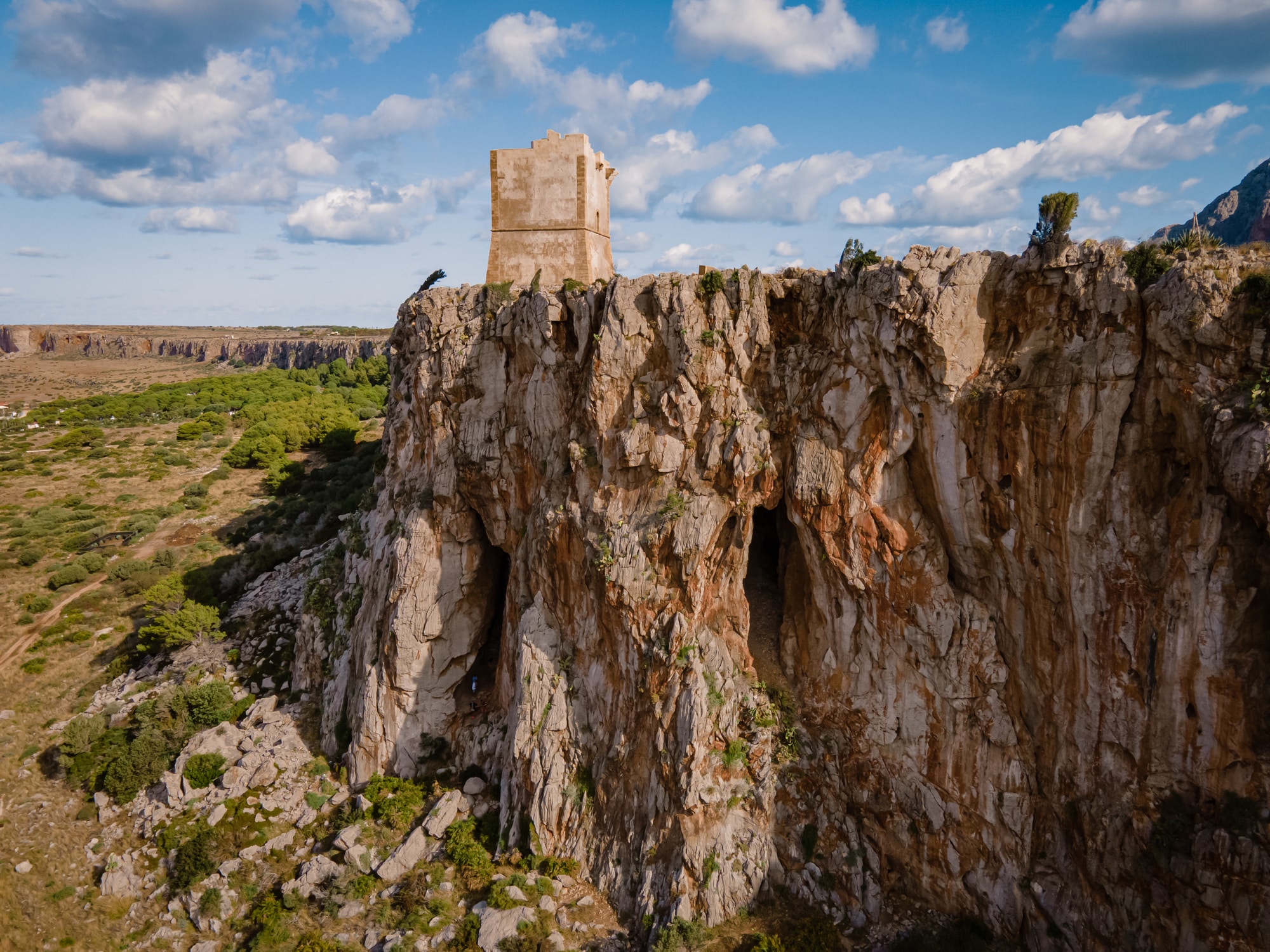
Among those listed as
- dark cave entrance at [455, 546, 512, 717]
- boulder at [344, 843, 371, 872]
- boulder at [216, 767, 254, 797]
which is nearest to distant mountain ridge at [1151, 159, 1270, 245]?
dark cave entrance at [455, 546, 512, 717]

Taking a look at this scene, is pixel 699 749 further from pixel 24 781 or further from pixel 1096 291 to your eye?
Result: pixel 24 781

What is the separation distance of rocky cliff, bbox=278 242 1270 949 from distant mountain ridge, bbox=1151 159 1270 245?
1393 inches

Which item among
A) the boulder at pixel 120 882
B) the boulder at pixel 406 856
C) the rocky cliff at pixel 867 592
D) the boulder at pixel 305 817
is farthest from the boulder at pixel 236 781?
the boulder at pixel 406 856

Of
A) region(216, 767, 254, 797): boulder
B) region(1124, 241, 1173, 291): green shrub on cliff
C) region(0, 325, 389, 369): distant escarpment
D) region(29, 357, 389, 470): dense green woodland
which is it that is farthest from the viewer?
region(0, 325, 389, 369): distant escarpment

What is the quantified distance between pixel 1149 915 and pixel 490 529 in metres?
19.8

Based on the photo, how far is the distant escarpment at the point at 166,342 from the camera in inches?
4867

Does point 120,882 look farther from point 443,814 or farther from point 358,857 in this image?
point 443,814

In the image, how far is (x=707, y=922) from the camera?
17.6 metres

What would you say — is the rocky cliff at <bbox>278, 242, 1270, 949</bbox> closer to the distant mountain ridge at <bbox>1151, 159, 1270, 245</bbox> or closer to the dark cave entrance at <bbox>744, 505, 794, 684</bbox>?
the dark cave entrance at <bbox>744, 505, 794, 684</bbox>

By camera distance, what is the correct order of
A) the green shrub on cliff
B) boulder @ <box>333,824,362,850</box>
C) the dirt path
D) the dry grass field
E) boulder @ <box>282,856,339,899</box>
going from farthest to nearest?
the dirt path
boulder @ <box>333,824,362,850</box>
the dry grass field
boulder @ <box>282,856,339,899</box>
the green shrub on cliff

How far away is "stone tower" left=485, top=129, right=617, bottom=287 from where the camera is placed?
24.5m

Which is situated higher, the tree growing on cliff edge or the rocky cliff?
the tree growing on cliff edge

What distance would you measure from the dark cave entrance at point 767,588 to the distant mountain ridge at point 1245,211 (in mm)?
35671

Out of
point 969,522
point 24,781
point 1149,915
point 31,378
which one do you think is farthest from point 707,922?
point 31,378
